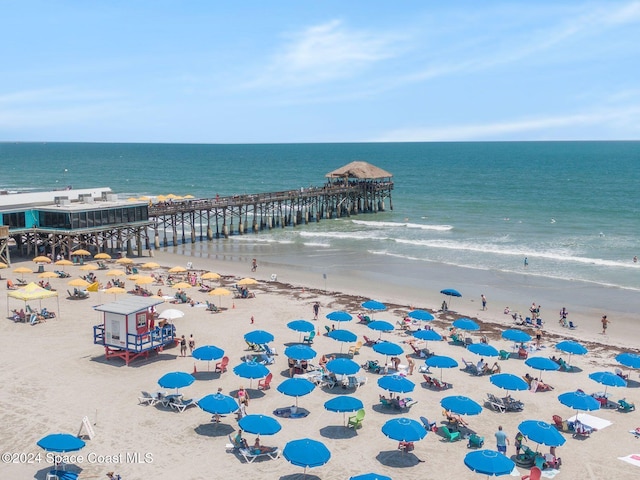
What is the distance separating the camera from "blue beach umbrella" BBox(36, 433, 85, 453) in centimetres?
1464

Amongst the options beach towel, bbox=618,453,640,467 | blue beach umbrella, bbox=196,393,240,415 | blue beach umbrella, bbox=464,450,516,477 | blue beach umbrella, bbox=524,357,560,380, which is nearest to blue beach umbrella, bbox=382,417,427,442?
blue beach umbrella, bbox=464,450,516,477

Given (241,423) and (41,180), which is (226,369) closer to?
(241,423)

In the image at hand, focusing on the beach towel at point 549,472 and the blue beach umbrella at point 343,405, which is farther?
the blue beach umbrella at point 343,405

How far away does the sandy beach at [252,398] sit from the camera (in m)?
16.1

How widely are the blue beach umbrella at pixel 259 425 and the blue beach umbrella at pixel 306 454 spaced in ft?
3.80

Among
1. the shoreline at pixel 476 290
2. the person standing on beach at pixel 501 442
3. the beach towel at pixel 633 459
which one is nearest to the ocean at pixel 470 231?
the shoreline at pixel 476 290

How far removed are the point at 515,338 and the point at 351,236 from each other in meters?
33.6

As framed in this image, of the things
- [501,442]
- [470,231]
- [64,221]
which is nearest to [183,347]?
[501,442]

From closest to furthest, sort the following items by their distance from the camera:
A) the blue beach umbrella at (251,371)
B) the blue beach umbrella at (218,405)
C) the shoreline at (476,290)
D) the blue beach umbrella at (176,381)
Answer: the blue beach umbrella at (218,405), the blue beach umbrella at (176,381), the blue beach umbrella at (251,371), the shoreline at (476,290)

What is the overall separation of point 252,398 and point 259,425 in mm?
3929

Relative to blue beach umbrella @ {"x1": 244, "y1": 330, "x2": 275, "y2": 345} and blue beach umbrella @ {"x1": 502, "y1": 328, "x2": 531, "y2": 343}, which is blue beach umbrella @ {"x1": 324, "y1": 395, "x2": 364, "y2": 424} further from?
blue beach umbrella @ {"x1": 502, "y1": 328, "x2": 531, "y2": 343}

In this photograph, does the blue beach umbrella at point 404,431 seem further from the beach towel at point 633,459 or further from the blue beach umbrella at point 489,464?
the beach towel at point 633,459

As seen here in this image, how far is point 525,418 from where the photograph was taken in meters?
19.3

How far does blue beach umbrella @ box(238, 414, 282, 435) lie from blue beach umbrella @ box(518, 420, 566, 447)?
6375 millimetres
